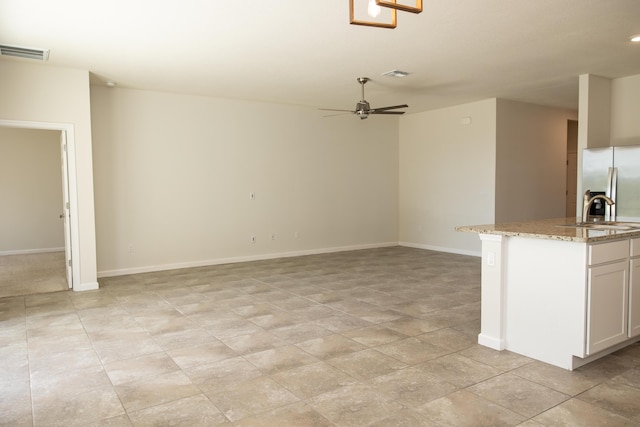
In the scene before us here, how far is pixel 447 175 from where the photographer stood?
852cm

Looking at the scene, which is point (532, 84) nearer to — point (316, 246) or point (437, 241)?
point (437, 241)

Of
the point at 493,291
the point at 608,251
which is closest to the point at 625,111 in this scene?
the point at 608,251

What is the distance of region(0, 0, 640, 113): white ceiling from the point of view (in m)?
3.78

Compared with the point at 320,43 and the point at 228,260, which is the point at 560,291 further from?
the point at 228,260

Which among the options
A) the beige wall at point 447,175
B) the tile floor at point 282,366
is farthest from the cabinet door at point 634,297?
the beige wall at point 447,175

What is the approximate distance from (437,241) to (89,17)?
6.98 metres

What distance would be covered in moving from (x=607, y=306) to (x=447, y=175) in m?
5.53

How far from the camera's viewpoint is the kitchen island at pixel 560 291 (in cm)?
304

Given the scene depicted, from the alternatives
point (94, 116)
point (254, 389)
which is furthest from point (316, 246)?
point (254, 389)

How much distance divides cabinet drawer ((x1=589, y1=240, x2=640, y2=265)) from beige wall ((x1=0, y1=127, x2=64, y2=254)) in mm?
9652

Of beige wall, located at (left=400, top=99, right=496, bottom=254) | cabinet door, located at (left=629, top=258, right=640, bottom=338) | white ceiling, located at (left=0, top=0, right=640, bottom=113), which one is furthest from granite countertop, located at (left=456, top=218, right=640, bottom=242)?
beige wall, located at (left=400, top=99, right=496, bottom=254)

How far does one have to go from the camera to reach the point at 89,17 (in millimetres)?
3898

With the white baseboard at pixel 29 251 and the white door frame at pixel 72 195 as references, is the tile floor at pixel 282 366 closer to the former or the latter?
the white door frame at pixel 72 195

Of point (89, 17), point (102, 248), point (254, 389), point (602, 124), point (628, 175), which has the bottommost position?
point (254, 389)
